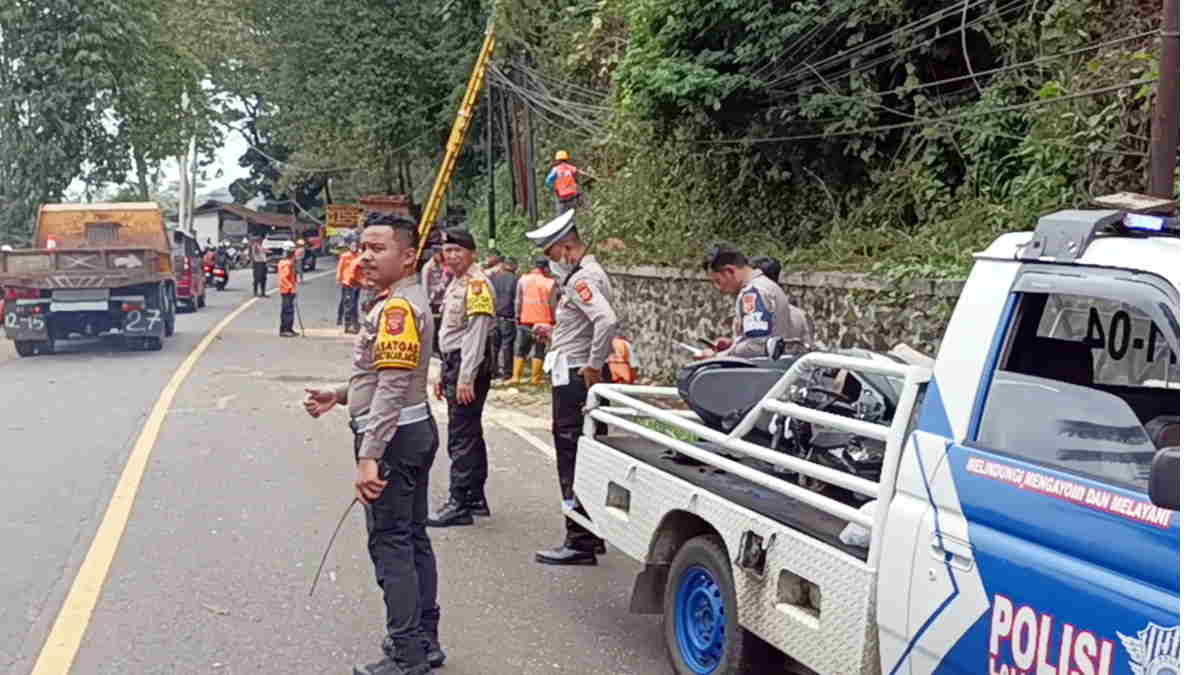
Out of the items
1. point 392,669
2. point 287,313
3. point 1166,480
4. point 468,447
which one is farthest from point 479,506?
point 287,313


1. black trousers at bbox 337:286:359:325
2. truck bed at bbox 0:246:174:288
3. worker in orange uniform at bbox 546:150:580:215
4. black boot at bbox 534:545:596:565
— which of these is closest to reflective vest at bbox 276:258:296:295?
black trousers at bbox 337:286:359:325

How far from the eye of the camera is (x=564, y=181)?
1991cm

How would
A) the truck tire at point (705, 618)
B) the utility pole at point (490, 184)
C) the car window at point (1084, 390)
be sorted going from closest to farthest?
the car window at point (1084, 390), the truck tire at point (705, 618), the utility pole at point (490, 184)

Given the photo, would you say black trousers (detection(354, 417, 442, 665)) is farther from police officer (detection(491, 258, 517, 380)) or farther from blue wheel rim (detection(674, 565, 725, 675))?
police officer (detection(491, 258, 517, 380))

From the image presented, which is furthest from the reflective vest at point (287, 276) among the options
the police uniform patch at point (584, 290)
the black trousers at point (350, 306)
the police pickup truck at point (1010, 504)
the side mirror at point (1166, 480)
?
the side mirror at point (1166, 480)

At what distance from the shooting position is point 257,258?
3703 cm

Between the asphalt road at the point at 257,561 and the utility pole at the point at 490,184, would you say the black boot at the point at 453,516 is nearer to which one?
the asphalt road at the point at 257,561

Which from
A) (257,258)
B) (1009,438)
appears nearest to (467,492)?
(1009,438)

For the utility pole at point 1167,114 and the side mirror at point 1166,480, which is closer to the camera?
the side mirror at point 1166,480

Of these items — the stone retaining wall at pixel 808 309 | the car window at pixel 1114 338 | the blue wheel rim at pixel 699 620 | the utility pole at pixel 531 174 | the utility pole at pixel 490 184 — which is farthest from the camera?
the utility pole at pixel 490 184

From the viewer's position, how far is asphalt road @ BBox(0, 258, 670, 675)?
579 centimetres

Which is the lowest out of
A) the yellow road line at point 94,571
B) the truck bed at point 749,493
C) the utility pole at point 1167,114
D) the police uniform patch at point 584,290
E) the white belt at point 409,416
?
the yellow road line at point 94,571

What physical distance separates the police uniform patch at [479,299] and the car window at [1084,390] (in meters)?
4.70

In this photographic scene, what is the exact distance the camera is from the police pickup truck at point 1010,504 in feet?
10.4
